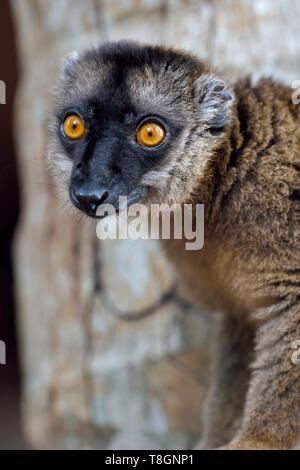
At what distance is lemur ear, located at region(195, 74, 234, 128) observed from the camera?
16.1 ft

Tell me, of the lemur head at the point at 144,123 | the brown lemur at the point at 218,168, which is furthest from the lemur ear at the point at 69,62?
the lemur head at the point at 144,123

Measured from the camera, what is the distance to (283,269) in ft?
15.2

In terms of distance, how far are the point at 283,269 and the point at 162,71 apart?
4.87 ft

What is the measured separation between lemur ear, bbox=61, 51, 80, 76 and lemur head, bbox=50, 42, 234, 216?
1.00 feet

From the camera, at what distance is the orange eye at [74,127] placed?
16.3 feet

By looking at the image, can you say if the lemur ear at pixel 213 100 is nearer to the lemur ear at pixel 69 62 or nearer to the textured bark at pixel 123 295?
the lemur ear at pixel 69 62

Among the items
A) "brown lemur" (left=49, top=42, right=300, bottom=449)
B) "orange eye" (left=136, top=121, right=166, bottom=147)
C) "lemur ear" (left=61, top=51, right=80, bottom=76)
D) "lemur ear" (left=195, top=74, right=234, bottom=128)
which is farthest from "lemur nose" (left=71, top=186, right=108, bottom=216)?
"lemur ear" (left=61, top=51, right=80, bottom=76)

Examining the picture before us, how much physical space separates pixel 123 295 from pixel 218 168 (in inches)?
76.9

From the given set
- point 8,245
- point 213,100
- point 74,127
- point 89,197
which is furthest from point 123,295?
point 8,245

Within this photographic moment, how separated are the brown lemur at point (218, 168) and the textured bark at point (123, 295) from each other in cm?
109

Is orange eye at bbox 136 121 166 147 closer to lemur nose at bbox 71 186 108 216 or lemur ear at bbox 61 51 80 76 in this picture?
lemur nose at bbox 71 186 108 216
